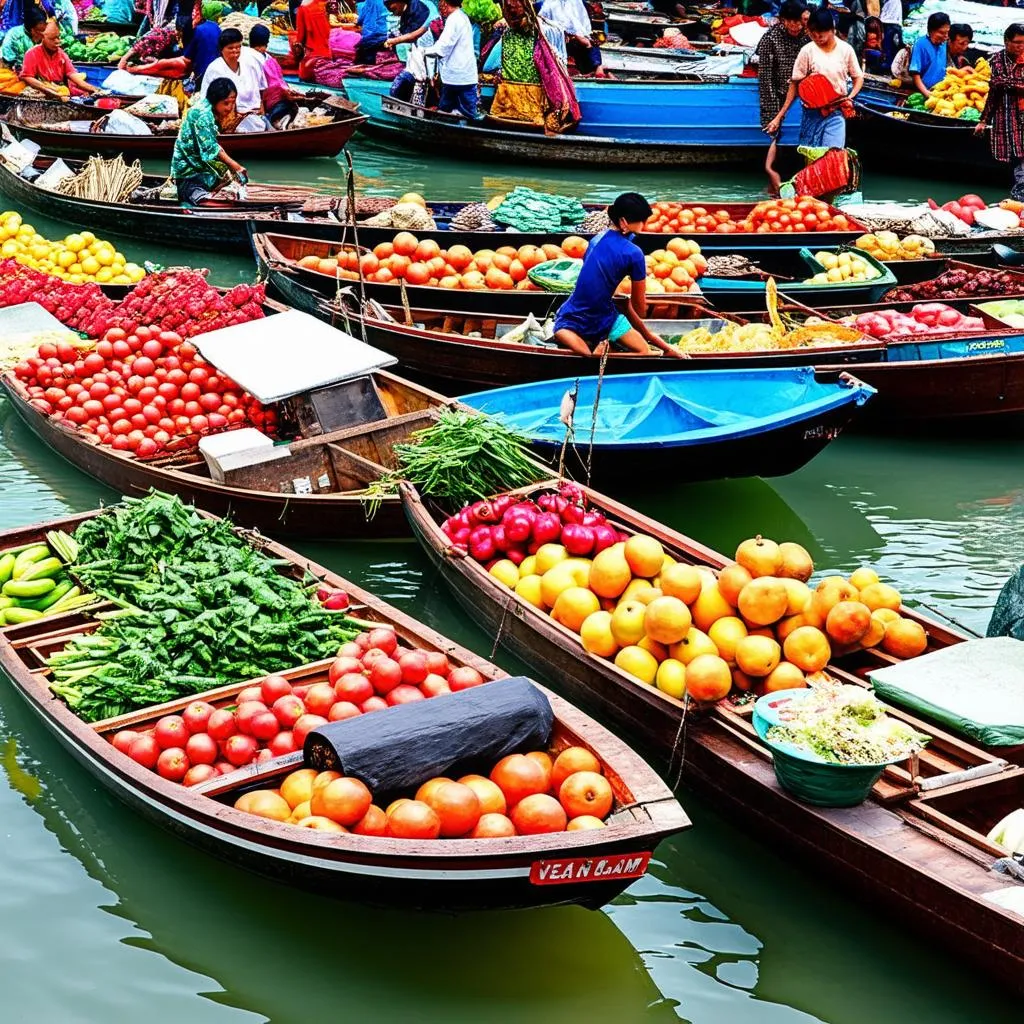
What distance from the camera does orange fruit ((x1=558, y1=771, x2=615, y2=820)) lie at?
4.12 meters

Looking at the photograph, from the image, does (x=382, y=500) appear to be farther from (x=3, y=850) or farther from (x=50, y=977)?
(x=50, y=977)

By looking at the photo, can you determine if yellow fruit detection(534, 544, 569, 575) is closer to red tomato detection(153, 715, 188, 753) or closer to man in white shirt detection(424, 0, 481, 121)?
red tomato detection(153, 715, 188, 753)

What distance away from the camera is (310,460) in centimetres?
727

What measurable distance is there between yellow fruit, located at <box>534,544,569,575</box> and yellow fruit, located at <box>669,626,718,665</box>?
932 mm

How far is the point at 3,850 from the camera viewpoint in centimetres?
494

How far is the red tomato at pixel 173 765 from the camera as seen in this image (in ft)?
14.9

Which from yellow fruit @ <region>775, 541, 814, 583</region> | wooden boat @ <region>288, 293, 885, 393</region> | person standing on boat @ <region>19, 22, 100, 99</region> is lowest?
yellow fruit @ <region>775, 541, 814, 583</region>

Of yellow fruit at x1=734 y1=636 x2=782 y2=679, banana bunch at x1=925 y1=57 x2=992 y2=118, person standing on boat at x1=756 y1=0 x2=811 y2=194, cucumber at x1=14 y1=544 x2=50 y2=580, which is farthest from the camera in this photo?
banana bunch at x1=925 y1=57 x2=992 y2=118

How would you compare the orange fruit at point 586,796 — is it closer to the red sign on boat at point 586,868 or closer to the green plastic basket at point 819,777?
the red sign on boat at point 586,868

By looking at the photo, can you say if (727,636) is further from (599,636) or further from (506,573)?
(506,573)

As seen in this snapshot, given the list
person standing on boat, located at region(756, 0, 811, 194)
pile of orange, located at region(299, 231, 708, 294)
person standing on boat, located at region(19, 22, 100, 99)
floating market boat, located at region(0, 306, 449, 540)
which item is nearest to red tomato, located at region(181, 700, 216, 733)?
floating market boat, located at region(0, 306, 449, 540)

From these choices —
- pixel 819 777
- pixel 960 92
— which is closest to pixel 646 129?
pixel 960 92

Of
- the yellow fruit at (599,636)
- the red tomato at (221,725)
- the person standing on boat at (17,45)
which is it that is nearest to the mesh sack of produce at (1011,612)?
the yellow fruit at (599,636)

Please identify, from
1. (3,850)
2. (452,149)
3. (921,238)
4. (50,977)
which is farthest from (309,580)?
(452,149)
